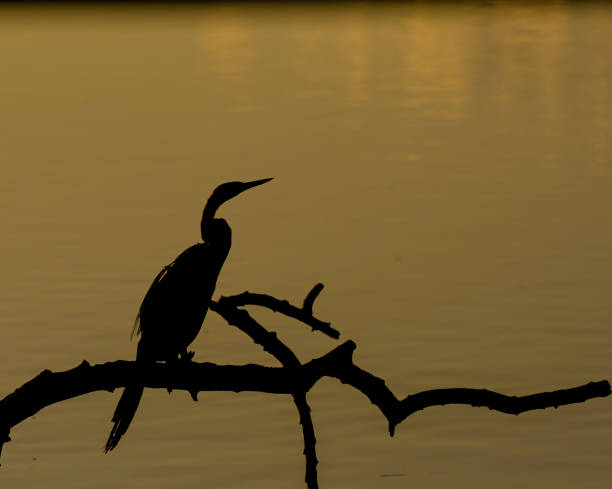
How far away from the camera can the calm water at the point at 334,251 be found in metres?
8.62

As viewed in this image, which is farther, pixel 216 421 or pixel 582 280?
pixel 582 280

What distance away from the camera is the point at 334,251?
45.4 ft

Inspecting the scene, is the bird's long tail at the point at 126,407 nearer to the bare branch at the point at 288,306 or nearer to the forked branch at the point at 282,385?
the forked branch at the point at 282,385

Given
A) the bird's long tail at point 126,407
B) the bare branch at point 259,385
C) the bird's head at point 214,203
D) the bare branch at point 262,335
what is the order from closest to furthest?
the bare branch at point 259,385
the bare branch at point 262,335
the bird's long tail at point 126,407
the bird's head at point 214,203

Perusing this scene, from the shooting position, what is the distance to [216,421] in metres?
9.09

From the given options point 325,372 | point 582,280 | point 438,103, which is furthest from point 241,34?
point 325,372

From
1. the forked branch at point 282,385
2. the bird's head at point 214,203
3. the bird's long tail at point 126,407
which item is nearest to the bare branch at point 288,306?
the forked branch at point 282,385

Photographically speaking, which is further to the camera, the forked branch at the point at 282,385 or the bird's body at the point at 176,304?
the bird's body at the point at 176,304

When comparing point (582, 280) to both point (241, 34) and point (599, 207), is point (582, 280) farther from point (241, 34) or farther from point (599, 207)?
point (241, 34)

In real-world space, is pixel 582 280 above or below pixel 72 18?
above

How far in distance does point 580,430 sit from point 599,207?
7.33 metres

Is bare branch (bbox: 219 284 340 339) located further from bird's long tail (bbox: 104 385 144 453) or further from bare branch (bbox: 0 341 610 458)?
bird's long tail (bbox: 104 385 144 453)

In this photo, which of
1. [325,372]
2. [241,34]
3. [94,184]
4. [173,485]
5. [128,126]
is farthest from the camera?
[241,34]

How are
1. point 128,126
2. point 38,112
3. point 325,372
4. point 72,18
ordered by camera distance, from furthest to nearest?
point 72,18 → point 38,112 → point 128,126 → point 325,372
